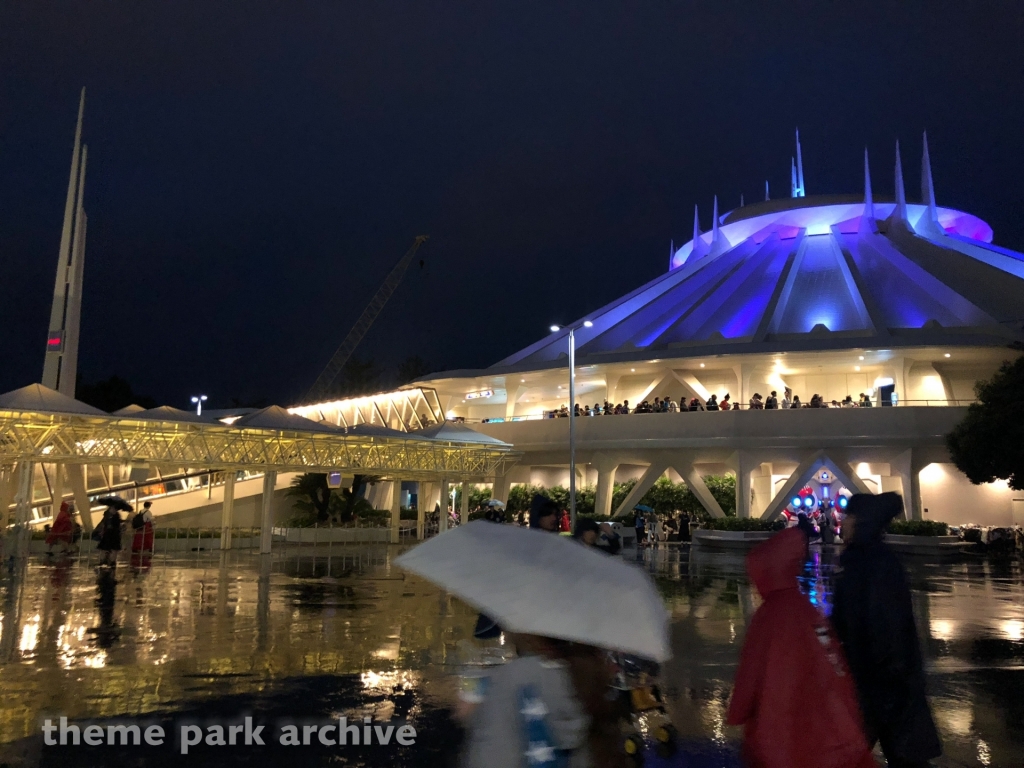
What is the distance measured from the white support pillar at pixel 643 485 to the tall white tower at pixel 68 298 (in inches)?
927

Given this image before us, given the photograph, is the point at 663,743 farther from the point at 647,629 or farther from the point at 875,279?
the point at 875,279

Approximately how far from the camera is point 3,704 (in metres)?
6.09

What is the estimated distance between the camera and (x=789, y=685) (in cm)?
306

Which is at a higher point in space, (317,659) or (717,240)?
(717,240)

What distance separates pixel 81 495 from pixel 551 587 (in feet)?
86.5

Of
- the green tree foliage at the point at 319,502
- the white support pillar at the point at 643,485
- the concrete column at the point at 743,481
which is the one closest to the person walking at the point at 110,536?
the green tree foliage at the point at 319,502

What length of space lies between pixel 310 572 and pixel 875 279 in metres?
32.3

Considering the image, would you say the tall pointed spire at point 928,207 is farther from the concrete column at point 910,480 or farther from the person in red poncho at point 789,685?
the person in red poncho at point 789,685

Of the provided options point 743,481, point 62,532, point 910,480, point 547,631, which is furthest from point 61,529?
point 910,480

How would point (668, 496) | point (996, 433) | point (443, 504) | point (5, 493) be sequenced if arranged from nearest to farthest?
point (5, 493)
point (443, 504)
point (996, 433)
point (668, 496)

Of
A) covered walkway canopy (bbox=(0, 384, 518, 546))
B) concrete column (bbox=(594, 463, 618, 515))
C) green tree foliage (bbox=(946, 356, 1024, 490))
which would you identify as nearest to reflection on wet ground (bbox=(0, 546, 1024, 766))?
covered walkway canopy (bbox=(0, 384, 518, 546))

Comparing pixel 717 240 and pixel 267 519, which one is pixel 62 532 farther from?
pixel 717 240

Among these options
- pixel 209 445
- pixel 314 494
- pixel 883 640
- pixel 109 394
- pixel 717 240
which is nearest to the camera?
pixel 883 640

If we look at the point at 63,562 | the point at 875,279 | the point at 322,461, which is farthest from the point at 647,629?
the point at 875,279
